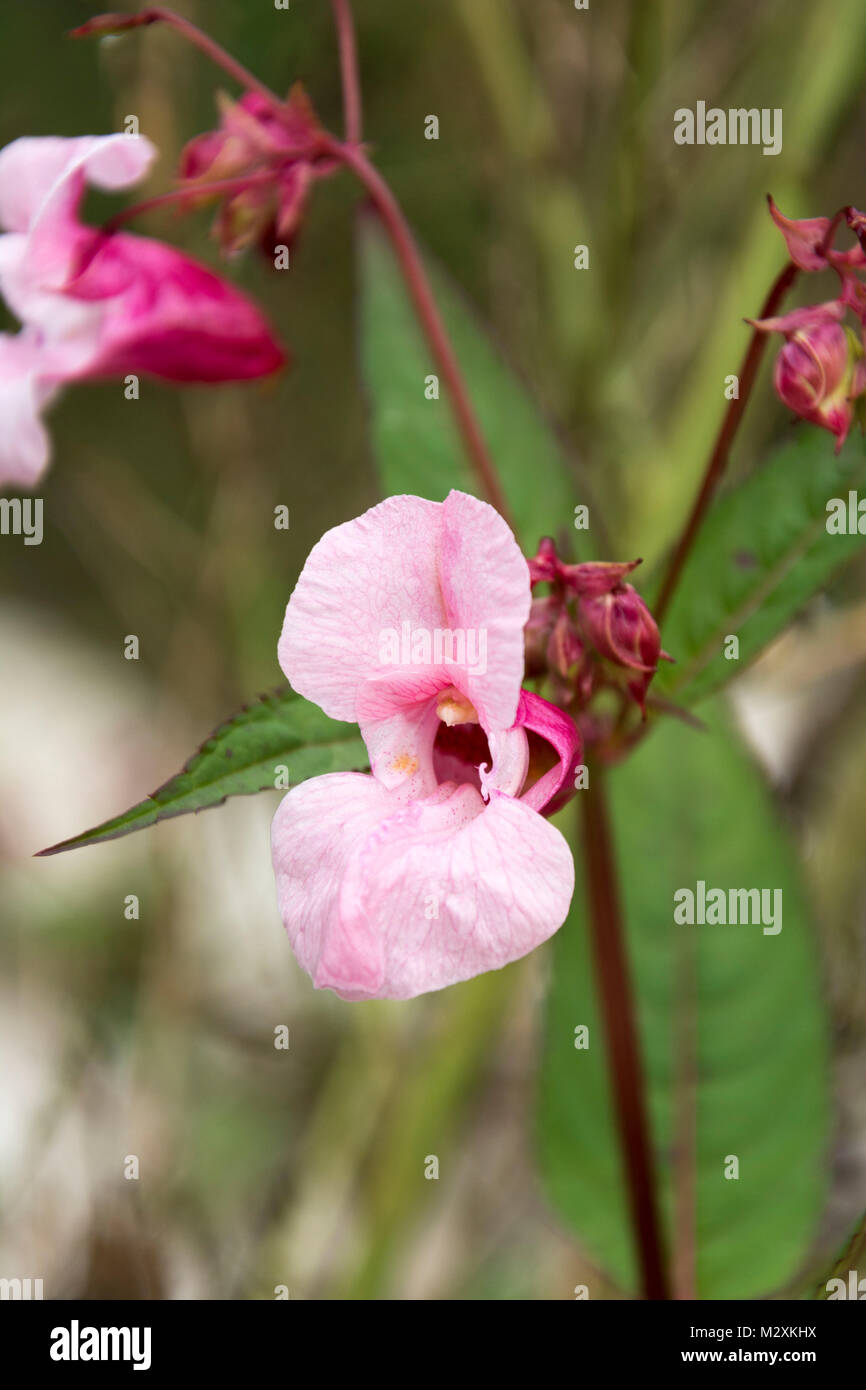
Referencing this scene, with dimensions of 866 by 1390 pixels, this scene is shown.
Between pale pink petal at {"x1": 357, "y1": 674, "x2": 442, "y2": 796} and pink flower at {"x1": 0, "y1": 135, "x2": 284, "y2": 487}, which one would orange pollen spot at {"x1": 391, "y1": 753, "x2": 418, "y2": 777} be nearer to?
pale pink petal at {"x1": 357, "y1": 674, "x2": 442, "y2": 796}


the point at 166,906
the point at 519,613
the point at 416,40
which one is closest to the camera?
the point at 519,613

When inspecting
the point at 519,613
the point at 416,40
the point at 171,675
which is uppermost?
the point at 416,40

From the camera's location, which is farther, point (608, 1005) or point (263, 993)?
point (263, 993)

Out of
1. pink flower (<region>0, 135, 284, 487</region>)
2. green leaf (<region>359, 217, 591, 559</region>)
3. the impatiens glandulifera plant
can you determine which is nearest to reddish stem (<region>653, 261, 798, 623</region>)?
the impatiens glandulifera plant

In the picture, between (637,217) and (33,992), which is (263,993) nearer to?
(33,992)

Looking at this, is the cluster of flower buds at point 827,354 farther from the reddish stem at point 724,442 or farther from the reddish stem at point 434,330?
the reddish stem at point 434,330

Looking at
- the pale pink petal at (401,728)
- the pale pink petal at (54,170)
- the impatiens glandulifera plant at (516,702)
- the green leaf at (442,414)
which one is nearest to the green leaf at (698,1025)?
the impatiens glandulifera plant at (516,702)

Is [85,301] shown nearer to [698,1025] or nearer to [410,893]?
[410,893]
